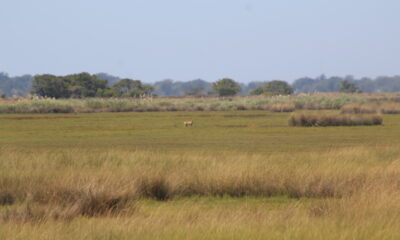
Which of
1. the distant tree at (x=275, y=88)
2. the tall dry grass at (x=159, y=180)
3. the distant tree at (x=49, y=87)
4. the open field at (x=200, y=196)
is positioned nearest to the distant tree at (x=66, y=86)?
the distant tree at (x=49, y=87)

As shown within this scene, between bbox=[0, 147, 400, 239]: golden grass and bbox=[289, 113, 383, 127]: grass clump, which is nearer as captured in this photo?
bbox=[0, 147, 400, 239]: golden grass

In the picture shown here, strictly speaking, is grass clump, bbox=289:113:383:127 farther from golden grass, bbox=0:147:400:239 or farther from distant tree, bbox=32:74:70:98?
distant tree, bbox=32:74:70:98

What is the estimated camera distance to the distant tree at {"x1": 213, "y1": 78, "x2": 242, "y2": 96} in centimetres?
15738

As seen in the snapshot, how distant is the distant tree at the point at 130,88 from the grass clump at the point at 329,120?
9724 cm

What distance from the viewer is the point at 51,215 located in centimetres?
1195

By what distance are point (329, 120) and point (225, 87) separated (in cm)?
11108

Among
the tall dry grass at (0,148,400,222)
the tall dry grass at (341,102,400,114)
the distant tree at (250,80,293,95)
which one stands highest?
the tall dry grass at (0,148,400,222)

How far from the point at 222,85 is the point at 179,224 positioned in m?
151

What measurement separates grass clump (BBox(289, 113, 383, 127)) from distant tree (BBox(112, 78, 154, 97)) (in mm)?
97236

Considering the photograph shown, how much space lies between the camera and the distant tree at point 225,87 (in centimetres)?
15738

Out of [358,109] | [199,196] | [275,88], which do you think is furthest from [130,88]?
[199,196]

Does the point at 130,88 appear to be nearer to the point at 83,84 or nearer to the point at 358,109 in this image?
the point at 83,84

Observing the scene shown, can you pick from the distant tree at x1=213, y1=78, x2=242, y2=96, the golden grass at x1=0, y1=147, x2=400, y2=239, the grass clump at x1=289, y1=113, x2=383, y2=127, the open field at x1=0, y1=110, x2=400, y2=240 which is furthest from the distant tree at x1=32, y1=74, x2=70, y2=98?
the golden grass at x1=0, y1=147, x2=400, y2=239

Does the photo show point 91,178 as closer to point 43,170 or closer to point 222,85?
point 43,170
